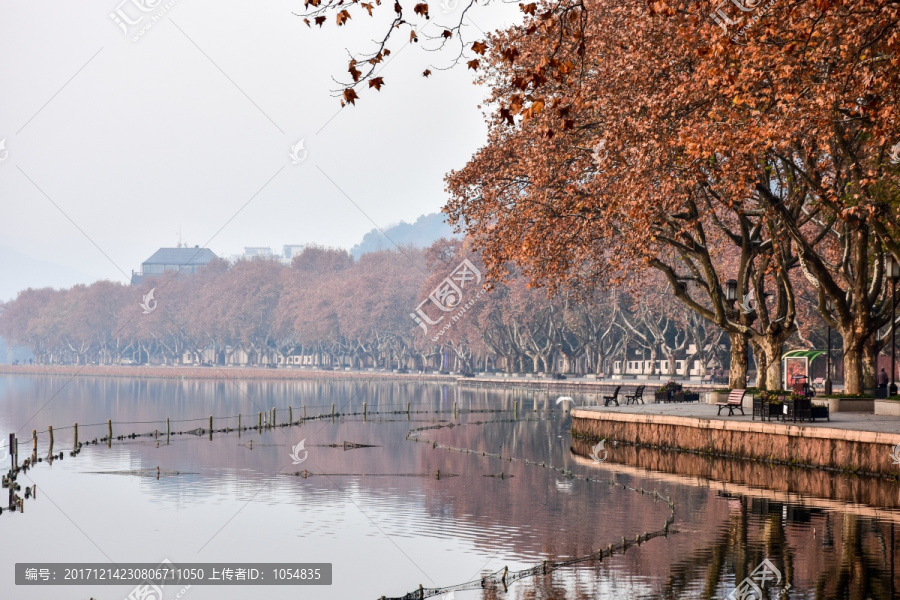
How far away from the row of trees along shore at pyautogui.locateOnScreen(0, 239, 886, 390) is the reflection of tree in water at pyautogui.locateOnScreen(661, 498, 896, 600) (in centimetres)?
1790

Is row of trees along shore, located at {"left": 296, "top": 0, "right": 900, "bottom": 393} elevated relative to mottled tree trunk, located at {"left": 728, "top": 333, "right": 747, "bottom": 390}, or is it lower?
elevated

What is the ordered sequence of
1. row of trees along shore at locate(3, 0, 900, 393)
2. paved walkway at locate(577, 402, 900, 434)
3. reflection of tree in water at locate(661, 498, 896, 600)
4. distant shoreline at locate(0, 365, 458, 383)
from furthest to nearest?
distant shoreline at locate(0, 365, 458, 383) → paved walkway at locate(577, 402, 900, 434) → row of trees along shore at locate(3, 0, 900, 393) → reflection of tree in water at locate(661, 498, 896, 600)

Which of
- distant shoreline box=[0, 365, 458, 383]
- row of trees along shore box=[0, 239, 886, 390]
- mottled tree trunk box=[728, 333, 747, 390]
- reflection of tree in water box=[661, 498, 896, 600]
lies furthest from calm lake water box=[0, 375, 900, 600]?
distant shoreline box=[0, 365, 458, 383]

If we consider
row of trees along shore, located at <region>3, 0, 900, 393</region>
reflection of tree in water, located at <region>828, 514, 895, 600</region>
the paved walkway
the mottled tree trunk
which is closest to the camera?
reflection of tree in water, located at <region>828, 514, 895, 600</region>

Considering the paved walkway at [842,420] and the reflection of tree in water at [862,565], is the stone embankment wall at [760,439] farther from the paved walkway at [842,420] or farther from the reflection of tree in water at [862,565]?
the reflection of tree in water at [862,565]

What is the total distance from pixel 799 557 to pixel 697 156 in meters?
9.95

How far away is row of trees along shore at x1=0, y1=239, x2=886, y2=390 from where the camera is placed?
77688 mm

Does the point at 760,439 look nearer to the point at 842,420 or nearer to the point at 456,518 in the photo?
the point at 842,420

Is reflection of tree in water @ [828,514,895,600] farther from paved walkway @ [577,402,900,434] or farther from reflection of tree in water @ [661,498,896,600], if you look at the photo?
paved walkway @ [577,402,900,434]


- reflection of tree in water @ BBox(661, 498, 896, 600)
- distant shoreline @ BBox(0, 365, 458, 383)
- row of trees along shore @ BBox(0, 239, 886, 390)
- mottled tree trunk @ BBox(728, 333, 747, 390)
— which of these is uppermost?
row of trees along shore @ BBox(0, 239, 886, 390)

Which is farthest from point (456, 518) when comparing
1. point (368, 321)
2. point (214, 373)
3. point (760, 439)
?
point (214, 373)

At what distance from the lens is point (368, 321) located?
121m

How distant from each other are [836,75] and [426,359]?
102m

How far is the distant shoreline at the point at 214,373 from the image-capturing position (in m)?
117
